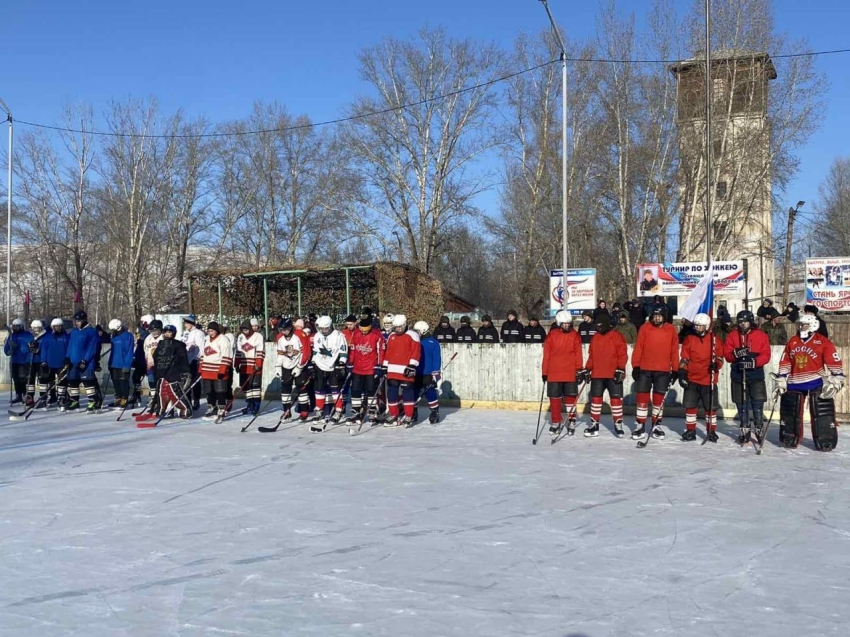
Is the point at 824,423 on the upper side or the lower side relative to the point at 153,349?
lower

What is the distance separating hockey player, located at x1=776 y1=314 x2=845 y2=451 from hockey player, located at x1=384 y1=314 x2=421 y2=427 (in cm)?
547

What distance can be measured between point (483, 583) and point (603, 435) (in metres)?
7.37

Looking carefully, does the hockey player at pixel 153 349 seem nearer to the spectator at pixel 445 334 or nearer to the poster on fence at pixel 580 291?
the spectator at pixel 445 334

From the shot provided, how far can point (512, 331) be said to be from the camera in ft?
57.6

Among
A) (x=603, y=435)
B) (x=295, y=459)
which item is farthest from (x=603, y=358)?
(x=295, y=459)

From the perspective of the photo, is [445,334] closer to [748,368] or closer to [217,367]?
[217,367]

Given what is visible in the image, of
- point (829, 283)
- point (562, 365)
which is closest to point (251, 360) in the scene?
point (562, 365)

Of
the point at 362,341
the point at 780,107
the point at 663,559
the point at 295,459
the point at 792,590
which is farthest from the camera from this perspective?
the point at 780,107

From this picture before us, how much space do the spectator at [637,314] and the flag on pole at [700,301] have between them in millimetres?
4866

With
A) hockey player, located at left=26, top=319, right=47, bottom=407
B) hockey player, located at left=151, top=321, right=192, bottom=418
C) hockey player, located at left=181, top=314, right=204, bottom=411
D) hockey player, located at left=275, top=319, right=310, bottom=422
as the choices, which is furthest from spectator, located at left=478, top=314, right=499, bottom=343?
hockey player, located at left=26, top=319, right=47, bottom=407

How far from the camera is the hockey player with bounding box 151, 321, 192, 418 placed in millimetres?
14234

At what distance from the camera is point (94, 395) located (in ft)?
51.0

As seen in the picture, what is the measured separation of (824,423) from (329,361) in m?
7.45

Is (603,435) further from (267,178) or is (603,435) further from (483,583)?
(267,178)
